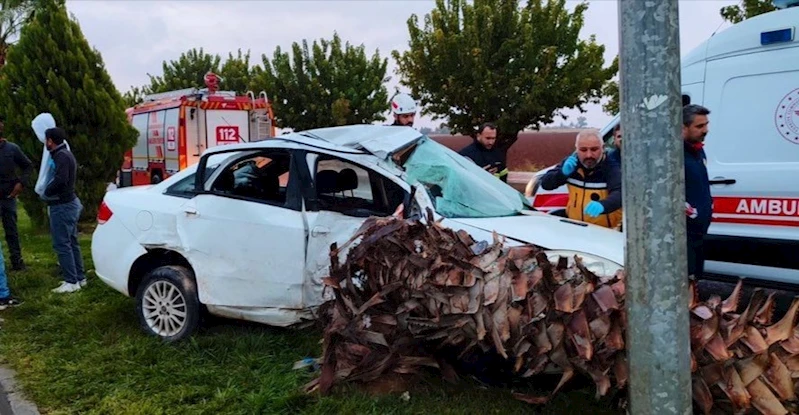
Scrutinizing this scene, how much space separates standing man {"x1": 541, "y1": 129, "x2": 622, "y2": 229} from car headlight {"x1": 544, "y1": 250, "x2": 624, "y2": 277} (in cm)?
100

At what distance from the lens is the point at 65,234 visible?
253 inches

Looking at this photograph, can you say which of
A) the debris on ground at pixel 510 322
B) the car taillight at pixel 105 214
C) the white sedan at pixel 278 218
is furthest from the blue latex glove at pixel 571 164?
the car taillight at pixel 105 214

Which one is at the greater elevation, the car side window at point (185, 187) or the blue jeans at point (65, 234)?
the car side window at point (185, 187)

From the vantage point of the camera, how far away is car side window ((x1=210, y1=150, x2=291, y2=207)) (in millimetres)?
4883

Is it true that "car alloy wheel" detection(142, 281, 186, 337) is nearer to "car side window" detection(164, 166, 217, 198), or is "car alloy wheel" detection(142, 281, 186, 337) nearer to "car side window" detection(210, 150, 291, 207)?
"car side window" detection(164, 166, 217, 198)

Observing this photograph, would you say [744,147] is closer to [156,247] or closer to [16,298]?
[156,247]

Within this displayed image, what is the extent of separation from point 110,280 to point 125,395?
4.62ft

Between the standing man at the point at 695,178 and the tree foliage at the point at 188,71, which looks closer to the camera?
the standing man at the point at 695,178

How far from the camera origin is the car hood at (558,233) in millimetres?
3920

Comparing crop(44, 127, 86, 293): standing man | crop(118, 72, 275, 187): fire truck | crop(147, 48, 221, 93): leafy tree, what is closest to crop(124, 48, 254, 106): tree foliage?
crop(147, 48, 221, 93): leafy tree

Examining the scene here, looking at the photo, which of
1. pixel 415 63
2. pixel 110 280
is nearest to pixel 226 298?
pixel 110 280

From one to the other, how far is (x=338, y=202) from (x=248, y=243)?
0.73 meters

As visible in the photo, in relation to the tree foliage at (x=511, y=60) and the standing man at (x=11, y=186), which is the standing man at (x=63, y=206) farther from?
the tree foliage at (x=511, y=60)

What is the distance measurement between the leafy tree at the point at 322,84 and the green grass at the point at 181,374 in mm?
15957
